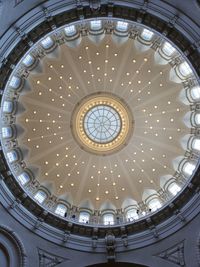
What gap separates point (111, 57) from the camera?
4088 cm

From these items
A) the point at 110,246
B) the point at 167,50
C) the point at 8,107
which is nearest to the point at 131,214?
the point at 110,246

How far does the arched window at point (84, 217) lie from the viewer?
121 feet

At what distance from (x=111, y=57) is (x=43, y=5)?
14582 mm

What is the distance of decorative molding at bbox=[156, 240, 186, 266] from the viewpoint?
29689 millimetres

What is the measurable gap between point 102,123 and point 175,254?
1813 cm

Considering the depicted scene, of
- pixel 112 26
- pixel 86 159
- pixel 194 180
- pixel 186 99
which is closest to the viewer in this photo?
pixel 194 180

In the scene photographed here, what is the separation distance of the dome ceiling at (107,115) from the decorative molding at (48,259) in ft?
26.6

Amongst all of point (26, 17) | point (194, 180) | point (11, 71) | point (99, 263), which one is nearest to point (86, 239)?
point (99, 263)

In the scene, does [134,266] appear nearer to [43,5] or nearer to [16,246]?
[16,246]

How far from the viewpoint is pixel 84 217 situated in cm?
3784

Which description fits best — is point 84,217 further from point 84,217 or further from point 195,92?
point 195,92

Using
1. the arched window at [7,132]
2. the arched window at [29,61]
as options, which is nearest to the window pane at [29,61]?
the arched window at [29,61]

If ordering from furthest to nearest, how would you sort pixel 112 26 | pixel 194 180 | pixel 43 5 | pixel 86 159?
1. pixel 86 159
2. pixel 112 26
3. pixel 194 180
4. pixel 43 5

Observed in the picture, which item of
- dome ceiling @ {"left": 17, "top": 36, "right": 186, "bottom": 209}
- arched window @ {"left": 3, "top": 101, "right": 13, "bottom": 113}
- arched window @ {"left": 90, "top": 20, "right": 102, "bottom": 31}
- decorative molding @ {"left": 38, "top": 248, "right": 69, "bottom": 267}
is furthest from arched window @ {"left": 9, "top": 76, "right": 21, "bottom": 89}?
decorative molding @ {"left": 38, "top": 248, "right": 69, "bottom": 267}
